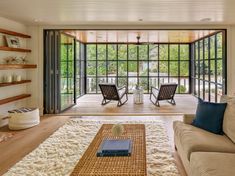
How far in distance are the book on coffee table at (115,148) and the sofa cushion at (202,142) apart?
2.18 feet

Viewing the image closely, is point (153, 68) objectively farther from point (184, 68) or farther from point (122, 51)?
point (122, 51)

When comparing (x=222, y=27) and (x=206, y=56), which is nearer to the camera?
(x=222, y=27)

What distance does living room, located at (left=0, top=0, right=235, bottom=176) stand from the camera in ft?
9.53

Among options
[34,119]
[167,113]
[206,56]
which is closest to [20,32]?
[34,119]

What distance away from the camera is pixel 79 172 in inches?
83.8

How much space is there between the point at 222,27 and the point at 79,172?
583cm

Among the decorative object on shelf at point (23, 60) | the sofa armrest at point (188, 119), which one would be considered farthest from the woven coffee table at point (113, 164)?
the decorative object on shelf at point (23, 60)

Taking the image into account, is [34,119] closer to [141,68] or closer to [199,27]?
[199,27]

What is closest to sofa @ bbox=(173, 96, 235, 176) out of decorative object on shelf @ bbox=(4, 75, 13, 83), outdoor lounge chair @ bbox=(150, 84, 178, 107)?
decorative object on shelf @ bbox=(4, 75, 13, 83)

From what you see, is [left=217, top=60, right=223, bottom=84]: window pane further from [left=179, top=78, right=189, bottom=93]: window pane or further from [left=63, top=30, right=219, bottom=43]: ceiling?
[left=179, top=78, right=189, bottom=93]: window pane

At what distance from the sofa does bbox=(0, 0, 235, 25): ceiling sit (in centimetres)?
194

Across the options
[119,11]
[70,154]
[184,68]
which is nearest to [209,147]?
[70,154]

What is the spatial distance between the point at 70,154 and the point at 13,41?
11.9ft

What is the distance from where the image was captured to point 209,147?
2.74 meters
